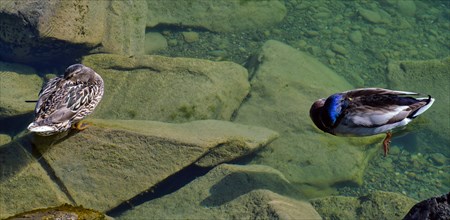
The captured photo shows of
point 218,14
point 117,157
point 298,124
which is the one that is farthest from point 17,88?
point 298,124

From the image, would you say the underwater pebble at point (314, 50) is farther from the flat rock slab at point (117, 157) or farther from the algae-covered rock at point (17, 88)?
the algae-covered rock at point (17, 88)

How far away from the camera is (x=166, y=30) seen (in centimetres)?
888

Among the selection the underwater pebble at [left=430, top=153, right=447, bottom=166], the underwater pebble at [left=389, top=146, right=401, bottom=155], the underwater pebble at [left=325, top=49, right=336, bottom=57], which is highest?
the underwater pebble at [left=325, top=49, right=336, bottom=57]

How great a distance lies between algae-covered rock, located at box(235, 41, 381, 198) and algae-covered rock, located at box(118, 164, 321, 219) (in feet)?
2.29

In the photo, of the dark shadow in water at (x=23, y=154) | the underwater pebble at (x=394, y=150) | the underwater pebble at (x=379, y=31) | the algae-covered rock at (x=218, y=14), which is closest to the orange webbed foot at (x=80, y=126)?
the dark shadow in water at (x=23, y=154)

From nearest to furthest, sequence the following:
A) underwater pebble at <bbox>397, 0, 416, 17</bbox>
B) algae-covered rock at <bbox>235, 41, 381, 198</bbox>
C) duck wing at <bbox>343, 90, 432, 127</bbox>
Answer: duck wing at <bbox>343, 90, 432, 127</bbox> < algae-covered rock at <bbox>235, 41, 381, 198</bbox> < underwater pebble at <bbox>397, 0, 416, 17</bbox>

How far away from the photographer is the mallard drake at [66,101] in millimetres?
4852

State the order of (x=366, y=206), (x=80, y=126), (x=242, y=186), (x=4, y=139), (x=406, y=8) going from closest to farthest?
(x=80, y=126) → (x=4, y=139) → (x=242, y=186) → (x=366, y=206) → (x=406, y=8)

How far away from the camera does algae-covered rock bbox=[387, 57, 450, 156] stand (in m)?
7.83

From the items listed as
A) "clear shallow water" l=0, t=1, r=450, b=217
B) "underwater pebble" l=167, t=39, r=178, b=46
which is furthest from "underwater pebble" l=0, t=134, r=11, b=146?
"underwater pebble" l=167, t=39, r=178, b=46

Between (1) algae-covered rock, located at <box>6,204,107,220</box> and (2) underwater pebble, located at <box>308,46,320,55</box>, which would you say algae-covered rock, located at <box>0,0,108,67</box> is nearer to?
(1) algae-covered rock, located at <box>6,204,107,220</box>

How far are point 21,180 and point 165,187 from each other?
1567mm

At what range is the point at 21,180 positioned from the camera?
500cm

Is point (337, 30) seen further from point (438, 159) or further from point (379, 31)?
point (438, 159)
